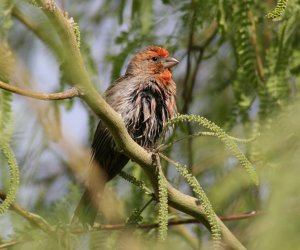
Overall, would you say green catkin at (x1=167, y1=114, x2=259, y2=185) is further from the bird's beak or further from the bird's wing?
the bird's beak

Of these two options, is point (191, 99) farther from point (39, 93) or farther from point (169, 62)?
point (39, 93)

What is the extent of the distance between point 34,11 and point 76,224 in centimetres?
159

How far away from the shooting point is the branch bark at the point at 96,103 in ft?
8.46

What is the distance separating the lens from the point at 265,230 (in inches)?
83.0

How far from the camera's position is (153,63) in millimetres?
5867

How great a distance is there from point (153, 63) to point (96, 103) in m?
3.01

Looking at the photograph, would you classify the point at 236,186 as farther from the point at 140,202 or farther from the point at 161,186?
the point at 161,186

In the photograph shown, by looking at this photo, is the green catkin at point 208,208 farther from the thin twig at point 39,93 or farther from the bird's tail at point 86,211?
the bird's tail at point 86,211

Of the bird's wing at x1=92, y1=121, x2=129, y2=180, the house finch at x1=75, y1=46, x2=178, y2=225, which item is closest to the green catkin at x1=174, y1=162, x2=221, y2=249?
the house finch at x1=75, y1=46, x2=178, y2=225

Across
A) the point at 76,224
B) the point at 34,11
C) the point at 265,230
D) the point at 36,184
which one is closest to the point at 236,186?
the point at 76,224

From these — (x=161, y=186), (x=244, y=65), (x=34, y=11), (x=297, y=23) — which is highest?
(x=297, y=23)

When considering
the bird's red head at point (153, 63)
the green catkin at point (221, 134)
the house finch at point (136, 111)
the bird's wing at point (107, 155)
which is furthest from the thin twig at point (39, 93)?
the bird's red head at point (153, 63)

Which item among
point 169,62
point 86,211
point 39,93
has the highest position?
point 169,62

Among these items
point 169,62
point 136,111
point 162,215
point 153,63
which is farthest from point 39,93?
point 153,63
